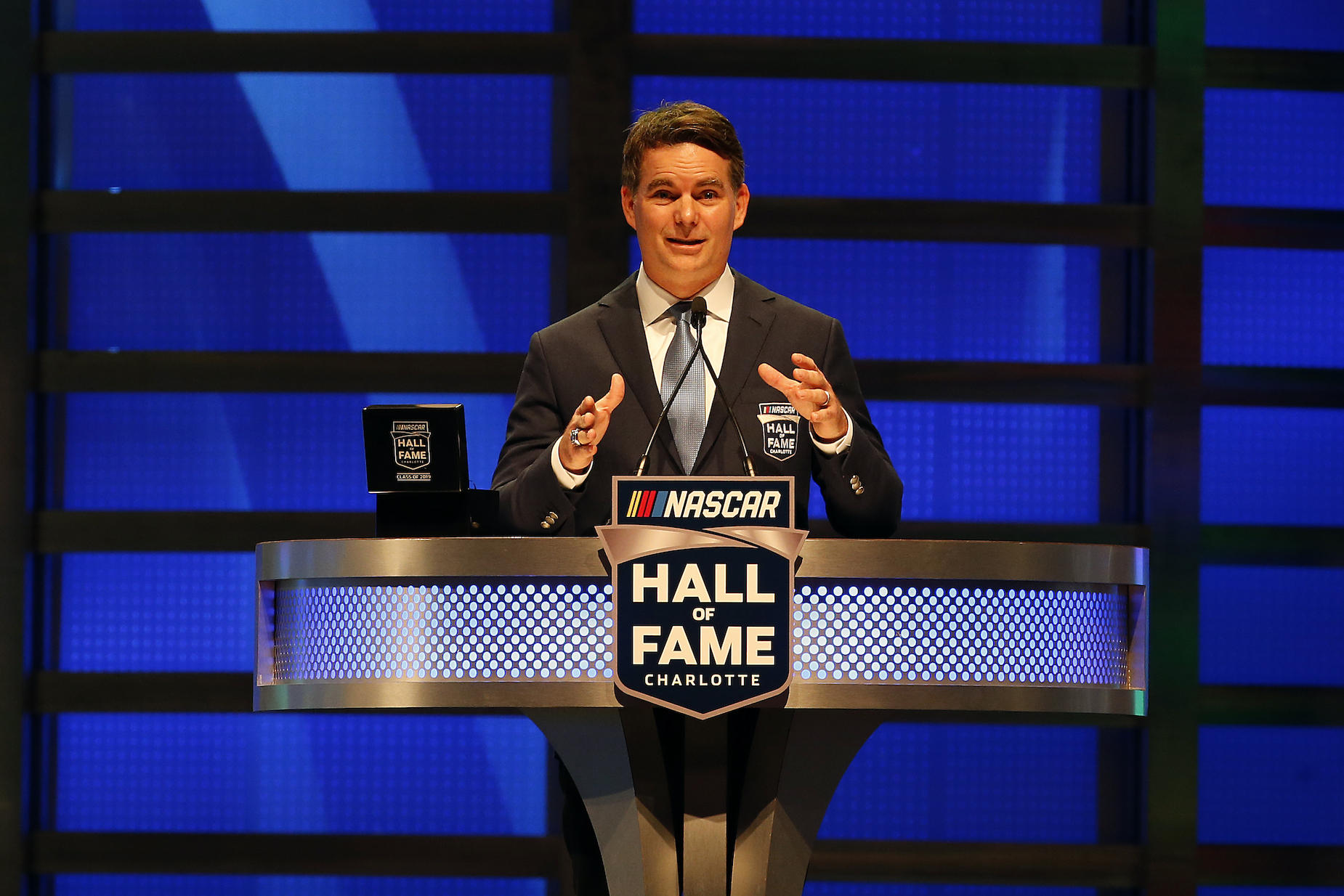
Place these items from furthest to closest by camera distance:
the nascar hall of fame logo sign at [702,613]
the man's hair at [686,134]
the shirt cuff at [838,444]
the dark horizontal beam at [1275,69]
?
1. the dark horizontal beam at [1275,69]
2. the man's hair at [686,134]
3. the shirt cuff at [838,444]
4. the nascar hall of fame logo sign at [702,613]

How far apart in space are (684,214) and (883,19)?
7.85 ft

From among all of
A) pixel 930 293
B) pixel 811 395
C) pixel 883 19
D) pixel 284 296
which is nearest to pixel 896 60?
pixel 883 19

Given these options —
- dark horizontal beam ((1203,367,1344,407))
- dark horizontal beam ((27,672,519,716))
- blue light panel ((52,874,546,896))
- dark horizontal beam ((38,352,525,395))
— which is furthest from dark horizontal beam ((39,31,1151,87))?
blue light panel ((52,874,546,896))

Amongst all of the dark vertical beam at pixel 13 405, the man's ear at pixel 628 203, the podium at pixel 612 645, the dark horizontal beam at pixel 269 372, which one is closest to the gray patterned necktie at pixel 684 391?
the man's ear at pixel 628 203

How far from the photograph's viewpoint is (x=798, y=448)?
2.01m

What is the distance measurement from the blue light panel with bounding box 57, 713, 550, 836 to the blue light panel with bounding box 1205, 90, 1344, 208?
273cm

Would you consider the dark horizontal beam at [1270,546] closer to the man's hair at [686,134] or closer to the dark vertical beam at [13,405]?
the man's hair at [686,134]

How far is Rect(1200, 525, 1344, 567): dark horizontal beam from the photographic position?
421 centimetres

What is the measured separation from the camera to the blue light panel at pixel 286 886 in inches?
160

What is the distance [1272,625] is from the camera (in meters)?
4.22

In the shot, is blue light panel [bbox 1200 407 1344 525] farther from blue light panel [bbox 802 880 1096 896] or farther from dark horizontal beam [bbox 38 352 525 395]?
dark horizontal beam [bbox 38 352 525 395]

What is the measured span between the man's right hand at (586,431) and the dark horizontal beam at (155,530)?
2467 millimetres

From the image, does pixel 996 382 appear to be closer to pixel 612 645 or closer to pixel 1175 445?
pixel 1175 445

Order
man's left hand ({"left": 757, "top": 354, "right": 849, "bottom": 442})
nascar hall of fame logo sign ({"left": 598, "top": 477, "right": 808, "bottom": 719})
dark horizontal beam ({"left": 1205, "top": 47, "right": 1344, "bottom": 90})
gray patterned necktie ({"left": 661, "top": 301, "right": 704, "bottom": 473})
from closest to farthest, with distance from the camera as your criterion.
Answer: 1. nascar hall of fame logo sign ({"left": 598, "top": 477, "right": 808, "bottom": 719})
2. man's left hand ({"left": 757, "top": 354, "right": 849, "bottom": 442})
3. gray patterned necktie ({"left": 661, "top": 301, "right": 704, "bottom": 473})
4. dark horizontal beam ({"left": 1205, "top": 47, "right": 1344, "bottom": 90})
